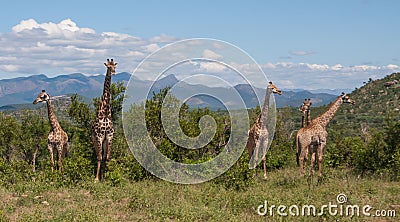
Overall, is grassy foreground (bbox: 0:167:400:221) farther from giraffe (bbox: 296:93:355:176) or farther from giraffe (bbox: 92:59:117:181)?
giraffe (bbox: 92:59:117:181)

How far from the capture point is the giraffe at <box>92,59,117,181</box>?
12523mm

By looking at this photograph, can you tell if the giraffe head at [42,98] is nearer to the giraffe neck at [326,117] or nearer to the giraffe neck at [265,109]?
the giraffe neck at [265,109]

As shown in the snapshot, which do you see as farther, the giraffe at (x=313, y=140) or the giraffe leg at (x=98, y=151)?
the giraffe at (x=313, y=140)

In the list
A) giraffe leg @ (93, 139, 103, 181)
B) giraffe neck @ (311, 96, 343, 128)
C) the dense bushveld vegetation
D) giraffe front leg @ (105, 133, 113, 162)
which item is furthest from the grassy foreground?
giraffe neck @ (311, 96, 343, 128)

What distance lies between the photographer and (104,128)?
41.2 ft

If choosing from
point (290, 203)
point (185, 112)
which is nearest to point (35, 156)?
point (185, 112)

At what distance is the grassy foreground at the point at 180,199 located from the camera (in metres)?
8.56

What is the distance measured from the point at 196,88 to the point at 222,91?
2.37ft

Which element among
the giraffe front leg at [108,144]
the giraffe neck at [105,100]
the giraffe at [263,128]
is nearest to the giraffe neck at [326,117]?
the giraffe at [263,128]

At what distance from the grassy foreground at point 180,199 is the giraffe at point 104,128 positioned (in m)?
1.09

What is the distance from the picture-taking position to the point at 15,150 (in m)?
21.8

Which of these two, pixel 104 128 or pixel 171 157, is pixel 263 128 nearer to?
pixel 171 157

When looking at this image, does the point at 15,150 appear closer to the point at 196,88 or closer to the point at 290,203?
the point at 196,88

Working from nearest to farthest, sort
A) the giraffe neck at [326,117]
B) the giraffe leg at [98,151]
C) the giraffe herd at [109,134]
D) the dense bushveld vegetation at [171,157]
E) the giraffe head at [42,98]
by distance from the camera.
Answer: the dense bushveld vegetation at [171,157] → the giraffe leg at [98,151] → the giraffe herd at [109,134] → the giraffe head at [42,98] → the giraffe neck at [326,117]
